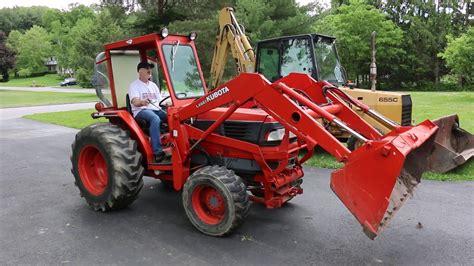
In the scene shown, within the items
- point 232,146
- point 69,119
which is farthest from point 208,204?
point 69,119

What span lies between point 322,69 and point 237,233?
215 inches

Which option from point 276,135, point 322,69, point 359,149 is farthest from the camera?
point 322,69

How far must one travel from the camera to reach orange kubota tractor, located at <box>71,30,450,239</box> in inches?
151

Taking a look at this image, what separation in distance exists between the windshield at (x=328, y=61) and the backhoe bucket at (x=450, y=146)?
2631 millimetres

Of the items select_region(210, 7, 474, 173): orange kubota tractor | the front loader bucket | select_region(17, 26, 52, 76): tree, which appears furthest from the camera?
select_region(17, 26, 52, 76): tree

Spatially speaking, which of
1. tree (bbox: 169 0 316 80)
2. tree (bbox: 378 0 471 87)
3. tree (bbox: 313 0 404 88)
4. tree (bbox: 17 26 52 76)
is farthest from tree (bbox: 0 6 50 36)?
tree (bbox: 169 0 316 80)

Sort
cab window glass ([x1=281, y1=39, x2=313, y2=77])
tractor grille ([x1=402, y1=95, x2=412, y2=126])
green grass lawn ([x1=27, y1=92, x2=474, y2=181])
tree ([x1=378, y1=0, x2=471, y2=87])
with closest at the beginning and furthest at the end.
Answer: green grass lawn ([x1=27, y1=92, x2=474, y2=181]), tractor grille ([x1=402, y1=95, x2=412, y2=126]), cab window glass ([x1=281, y1=39, x2=313, y2=77]), tree ([x1=378, y1=0, x2=471, y2=87])

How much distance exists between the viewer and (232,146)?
200 inches

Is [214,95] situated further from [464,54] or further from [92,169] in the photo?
[464,54]

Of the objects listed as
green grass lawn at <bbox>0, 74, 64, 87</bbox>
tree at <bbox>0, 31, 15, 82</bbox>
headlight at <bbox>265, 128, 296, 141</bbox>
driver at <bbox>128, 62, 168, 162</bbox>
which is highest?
tree at <bbox>0, 31, 15, 82</bbox>

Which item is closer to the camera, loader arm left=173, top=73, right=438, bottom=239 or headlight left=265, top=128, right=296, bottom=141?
loader arm left=173, top=73, right=438, bottom=239

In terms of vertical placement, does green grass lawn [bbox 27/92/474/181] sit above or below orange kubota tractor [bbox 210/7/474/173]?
below

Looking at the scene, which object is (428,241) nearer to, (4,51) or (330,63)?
(330,63)

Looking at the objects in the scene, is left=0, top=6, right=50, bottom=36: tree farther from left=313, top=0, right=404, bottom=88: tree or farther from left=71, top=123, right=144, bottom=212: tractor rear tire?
left=71, top=123, right=144, bottom=212: tractor rear tire
